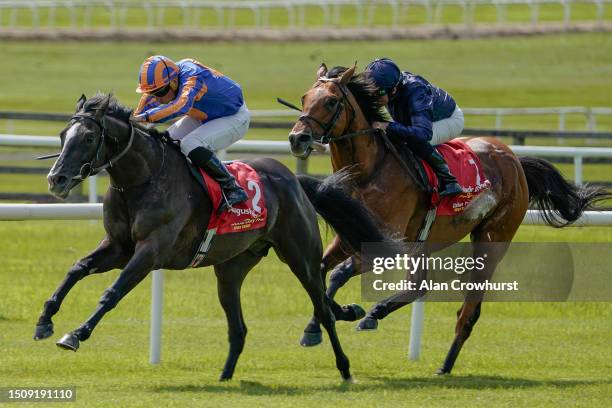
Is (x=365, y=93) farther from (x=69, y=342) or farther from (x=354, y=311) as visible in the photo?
(x=69, y=342)

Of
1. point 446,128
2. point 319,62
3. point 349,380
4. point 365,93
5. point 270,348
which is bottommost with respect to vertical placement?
point 319,62

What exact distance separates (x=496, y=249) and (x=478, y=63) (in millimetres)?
29313

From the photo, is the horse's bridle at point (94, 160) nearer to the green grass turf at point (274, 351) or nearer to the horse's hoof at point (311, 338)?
the green grass turf at point (274, 351)

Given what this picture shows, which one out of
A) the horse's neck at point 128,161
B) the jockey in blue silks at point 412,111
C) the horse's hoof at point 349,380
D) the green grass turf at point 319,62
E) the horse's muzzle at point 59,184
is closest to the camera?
the horse's muzzle at point 59,184

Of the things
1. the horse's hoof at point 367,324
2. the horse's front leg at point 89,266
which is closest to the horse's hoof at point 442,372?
the horse's hoof at point 367,324

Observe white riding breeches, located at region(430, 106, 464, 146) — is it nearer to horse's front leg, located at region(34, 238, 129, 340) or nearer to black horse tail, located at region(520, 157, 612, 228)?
black horse tail, located at region(520, 157, 612, 228)

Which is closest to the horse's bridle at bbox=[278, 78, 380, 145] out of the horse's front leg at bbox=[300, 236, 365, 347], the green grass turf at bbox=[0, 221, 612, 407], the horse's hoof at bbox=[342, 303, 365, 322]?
the horse's front leg at bbox=[300, 236, 365, 347]

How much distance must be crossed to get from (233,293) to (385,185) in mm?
1151

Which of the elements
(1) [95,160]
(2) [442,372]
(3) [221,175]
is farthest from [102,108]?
(2) [442,372]

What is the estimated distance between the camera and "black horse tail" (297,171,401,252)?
24.3 ft

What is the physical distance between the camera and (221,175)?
6938 mm

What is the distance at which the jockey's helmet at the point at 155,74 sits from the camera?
6871 millimetres

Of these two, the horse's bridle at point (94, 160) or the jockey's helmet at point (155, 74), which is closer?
the horse's bridle at point (94, 160)

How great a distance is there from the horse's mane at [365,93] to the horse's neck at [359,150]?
9cm
